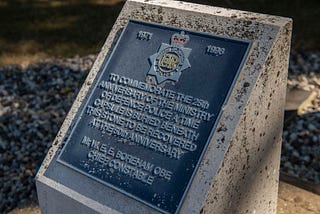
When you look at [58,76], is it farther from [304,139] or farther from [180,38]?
[180,38]

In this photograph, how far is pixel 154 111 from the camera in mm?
2643

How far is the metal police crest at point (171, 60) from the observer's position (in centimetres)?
265

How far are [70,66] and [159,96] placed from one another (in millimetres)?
4011

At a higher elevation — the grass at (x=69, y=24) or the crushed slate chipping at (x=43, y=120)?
the grass at (x=69, y=24)

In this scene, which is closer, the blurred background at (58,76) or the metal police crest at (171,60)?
the metal police crest at (171,60)

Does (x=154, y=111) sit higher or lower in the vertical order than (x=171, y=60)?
lower

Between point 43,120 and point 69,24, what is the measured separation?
3.12 metres

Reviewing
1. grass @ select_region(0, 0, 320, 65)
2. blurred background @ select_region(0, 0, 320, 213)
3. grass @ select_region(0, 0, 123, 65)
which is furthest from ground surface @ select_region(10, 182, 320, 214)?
grass @ select_region(0, 0, 123, 65)

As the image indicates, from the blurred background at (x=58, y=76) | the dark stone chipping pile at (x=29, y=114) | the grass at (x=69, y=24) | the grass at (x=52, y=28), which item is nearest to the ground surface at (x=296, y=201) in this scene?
the blurred background at (x=58, y=76)

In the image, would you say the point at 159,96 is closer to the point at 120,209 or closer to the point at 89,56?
the point at 120,209

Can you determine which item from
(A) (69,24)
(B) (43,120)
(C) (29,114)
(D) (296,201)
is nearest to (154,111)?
(D) (296,201)

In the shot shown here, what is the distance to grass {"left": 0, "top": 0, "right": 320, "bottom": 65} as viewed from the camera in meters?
6.97

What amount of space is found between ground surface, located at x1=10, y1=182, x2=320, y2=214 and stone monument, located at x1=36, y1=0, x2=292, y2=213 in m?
0.40

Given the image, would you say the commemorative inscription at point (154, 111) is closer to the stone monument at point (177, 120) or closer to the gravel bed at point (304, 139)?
the stone monument at point (177, 120)
